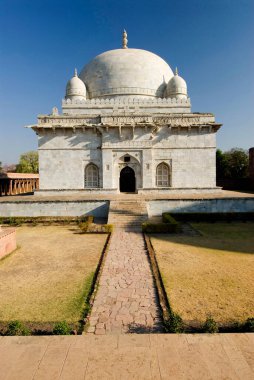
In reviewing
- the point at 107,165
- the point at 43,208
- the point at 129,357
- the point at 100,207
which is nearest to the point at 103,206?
the point at 100,207

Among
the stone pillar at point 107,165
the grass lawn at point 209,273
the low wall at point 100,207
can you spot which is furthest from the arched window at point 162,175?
the grass lawn at point 209,273

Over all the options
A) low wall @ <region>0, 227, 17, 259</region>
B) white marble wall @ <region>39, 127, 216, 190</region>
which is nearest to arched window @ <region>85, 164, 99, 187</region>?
white marble wall @ <region>39, 127, 216, 190</region>

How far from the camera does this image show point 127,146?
74.5ft

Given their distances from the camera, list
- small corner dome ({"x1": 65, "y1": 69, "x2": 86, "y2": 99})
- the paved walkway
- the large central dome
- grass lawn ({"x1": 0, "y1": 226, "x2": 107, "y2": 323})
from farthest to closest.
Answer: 1. the large central dome
2. small corner dome ({"x1": 65, "y1": 69, "x2": 86, "y2": 99})
3. grass lawn ({"x1": 0, "y1": 226, "x2": 107, "y2": 323})
4. the paved walkway

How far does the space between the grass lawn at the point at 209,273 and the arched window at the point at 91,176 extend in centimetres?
1215

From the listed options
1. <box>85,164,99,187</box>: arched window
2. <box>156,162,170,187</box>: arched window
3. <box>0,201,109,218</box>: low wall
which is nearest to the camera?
<box>0,201,109,218</box>: low wall

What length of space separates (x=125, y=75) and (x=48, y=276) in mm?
23629

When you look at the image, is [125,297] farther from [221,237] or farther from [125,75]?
[125,75]

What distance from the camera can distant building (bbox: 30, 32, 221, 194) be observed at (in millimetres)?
22562

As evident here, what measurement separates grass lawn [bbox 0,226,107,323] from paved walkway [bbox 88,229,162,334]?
508 millimetres

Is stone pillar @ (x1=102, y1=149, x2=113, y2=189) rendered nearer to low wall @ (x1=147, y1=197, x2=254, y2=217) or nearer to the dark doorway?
the dark doorway

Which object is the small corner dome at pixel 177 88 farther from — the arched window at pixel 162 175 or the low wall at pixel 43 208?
the low wall at pixel 43 208

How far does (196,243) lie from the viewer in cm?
1142

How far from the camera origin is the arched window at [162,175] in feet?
77.4
